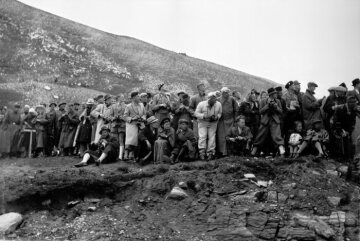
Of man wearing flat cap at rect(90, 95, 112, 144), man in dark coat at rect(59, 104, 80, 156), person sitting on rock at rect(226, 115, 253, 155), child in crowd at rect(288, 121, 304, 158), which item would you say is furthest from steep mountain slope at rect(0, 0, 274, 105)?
child in crowd at rect(288, 121, 304, 158)

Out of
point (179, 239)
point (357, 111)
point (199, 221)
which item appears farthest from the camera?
point (357, 111)

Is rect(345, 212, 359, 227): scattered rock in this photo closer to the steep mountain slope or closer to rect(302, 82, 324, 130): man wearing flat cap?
rect(302, 82, 324, 130): man wearing flat cap

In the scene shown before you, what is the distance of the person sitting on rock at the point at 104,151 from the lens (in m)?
12.1

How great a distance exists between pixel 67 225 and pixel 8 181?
7.92 feet

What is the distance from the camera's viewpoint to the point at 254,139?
1196 cm

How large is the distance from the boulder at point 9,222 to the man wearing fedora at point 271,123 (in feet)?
18.6

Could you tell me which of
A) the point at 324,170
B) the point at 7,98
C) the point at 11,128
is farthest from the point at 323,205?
the point at 7,98

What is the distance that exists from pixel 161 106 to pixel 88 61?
25.9 m

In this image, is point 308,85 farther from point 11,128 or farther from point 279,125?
point 11,128

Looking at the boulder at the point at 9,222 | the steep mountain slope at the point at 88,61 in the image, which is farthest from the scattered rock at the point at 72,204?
the steep mountain slope at the point at 88,61

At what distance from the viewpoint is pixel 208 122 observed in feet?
39.0

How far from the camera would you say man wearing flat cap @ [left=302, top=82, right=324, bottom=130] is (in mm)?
11625

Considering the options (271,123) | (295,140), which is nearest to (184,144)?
(271,123)

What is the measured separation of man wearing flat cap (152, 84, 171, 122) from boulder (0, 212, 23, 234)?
15.0 ft
